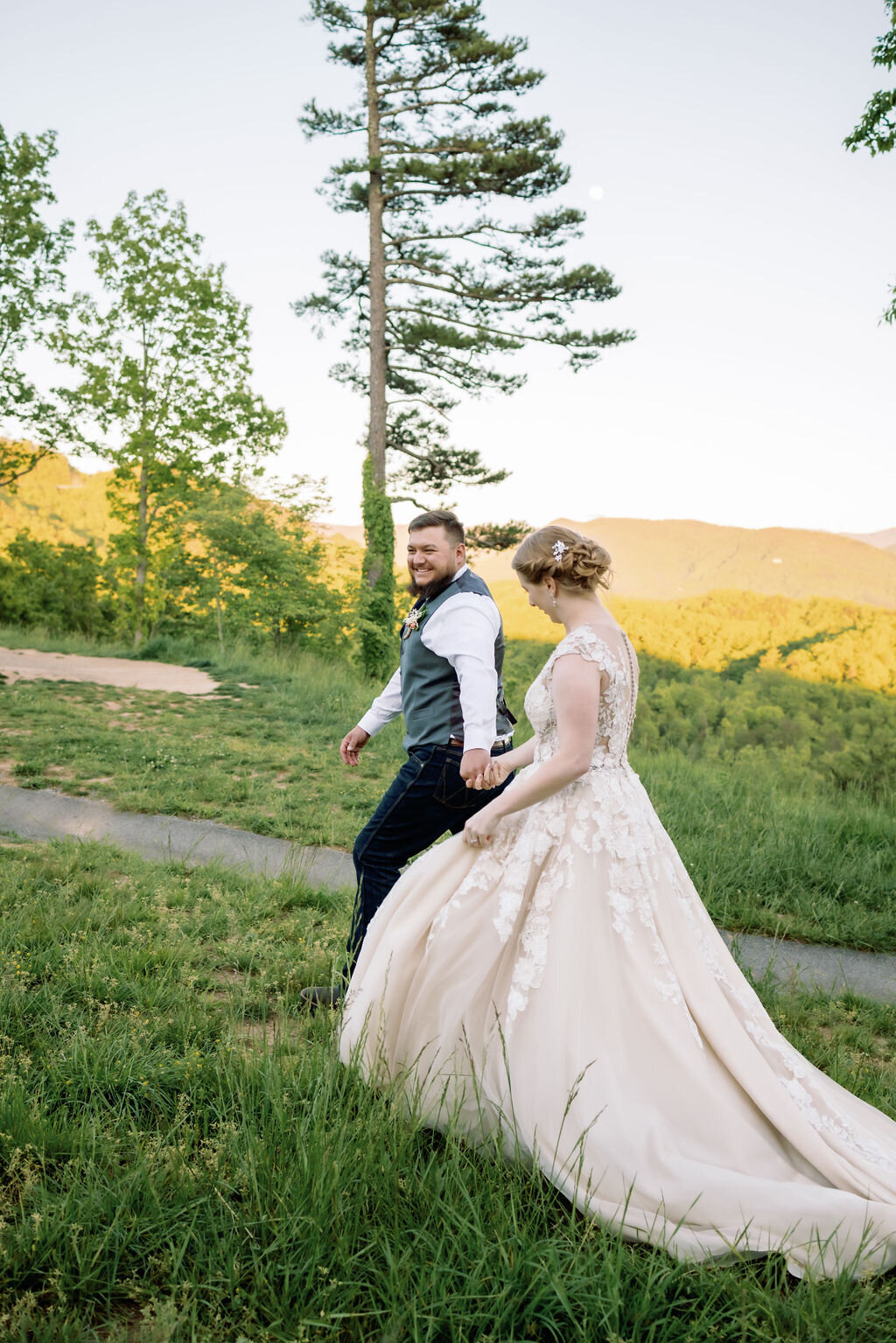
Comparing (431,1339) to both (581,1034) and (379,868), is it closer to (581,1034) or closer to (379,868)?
(581,1034)

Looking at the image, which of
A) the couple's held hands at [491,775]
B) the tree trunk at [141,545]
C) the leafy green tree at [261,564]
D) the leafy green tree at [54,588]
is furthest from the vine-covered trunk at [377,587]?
the couple's held hands at [491,775]

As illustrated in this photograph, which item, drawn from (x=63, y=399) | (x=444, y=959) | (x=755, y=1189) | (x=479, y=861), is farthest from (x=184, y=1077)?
(x=63, y=399)

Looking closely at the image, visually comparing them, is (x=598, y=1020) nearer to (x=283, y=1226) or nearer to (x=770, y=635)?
(x=283, y=1226)

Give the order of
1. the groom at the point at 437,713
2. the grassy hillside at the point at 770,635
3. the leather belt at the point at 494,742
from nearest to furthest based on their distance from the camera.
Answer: the groom at the point at 437,713 < the leather belt at the point at 494,742 < the grassy hillside at the point at 770,635

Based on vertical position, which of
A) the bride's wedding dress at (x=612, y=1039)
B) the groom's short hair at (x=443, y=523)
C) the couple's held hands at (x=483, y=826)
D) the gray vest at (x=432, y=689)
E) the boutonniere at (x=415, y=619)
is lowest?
the bride's wedding dress at (x=612, y=1039)

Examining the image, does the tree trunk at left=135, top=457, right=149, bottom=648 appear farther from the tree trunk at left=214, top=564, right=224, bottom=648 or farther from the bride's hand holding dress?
the bride's hand holding dress

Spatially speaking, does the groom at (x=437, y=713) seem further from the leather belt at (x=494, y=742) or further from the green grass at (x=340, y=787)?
the green grass at (x=340, y=787)

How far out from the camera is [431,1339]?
1.81m

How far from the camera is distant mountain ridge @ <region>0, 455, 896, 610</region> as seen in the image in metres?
38.5

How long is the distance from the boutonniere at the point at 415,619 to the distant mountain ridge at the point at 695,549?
31334 mm

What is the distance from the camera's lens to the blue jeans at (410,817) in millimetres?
3500

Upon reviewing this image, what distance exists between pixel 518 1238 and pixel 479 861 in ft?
3.58

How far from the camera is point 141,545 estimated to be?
2192 cm

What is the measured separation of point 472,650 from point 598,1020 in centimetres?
153
